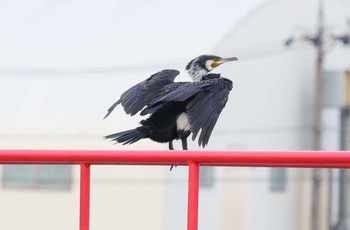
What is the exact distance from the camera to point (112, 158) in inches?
145

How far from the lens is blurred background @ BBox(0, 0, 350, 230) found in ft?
46.9

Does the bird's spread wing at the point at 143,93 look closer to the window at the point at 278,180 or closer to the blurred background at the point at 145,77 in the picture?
the blurred background at the point at 145,77

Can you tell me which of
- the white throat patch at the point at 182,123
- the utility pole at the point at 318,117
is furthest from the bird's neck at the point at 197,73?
the utility pole at the point at 318,117

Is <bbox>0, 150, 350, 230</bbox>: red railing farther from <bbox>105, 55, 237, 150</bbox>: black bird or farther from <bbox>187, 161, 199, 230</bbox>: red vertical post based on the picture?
<bbox>105, 55, 237, 150</bbox>: black bird

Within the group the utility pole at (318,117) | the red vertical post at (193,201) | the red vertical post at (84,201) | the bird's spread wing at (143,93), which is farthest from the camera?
the utility pole at (318,117)

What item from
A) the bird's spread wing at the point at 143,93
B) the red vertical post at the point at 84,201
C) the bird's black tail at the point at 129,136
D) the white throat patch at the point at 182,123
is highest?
the bird's spread wing at the point at 143,93

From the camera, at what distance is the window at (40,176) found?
14.9 m

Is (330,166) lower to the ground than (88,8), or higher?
lower

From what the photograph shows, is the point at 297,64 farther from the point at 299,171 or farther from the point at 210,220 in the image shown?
the point at 210,220

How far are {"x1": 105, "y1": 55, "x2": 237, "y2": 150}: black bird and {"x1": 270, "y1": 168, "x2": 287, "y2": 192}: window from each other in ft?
39.3

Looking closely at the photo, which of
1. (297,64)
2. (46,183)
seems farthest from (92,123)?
(297,64)

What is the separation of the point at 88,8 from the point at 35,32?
69cm

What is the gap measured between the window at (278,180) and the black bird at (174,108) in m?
12.0

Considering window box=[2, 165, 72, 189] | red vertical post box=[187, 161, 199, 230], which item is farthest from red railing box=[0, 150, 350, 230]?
window box=[2, 165, 72, 189]
